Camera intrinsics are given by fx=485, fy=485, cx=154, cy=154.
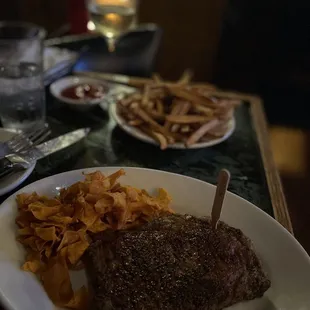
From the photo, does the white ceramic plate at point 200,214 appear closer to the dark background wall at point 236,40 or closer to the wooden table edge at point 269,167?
the wooden table edge at point 269,167

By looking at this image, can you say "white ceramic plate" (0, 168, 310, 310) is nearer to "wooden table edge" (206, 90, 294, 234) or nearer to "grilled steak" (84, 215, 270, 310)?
"grilled steak" (84, 215, 270, 310)

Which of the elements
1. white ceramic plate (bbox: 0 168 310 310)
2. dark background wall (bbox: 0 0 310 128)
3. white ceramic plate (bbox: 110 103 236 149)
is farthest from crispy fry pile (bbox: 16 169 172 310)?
dark background wall (bbox: 0 0 310 128)

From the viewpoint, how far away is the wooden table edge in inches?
53.0

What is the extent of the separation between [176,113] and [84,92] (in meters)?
0.40

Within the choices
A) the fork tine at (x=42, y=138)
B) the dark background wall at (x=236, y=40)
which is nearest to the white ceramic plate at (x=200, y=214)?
the fork tine at (x=42, y=138)

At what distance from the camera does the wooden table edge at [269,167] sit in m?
1.35

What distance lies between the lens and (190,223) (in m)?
1.09

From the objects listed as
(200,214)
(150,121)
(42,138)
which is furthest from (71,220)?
(150,121)

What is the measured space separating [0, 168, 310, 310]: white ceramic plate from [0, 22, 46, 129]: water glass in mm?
439

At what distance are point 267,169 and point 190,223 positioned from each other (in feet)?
1.93

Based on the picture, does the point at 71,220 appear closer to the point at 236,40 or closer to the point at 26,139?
the point at 26,139

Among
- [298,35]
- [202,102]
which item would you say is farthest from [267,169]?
[298,35]

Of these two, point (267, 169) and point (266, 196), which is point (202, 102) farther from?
point (266, 196)

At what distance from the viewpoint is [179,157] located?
1596mm
